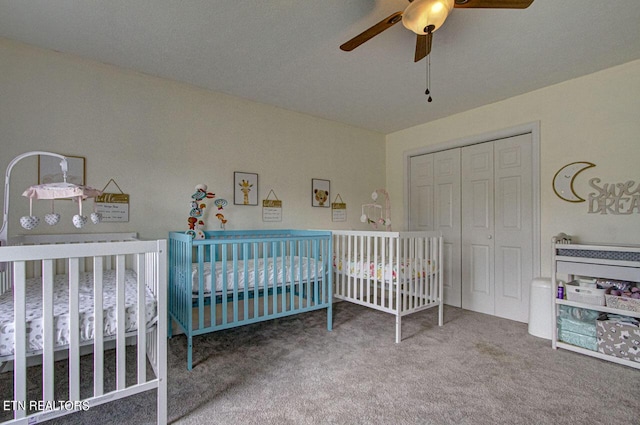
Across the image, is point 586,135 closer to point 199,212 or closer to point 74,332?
point 199,212

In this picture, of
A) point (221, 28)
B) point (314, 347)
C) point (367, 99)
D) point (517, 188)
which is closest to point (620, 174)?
point (517, 188)

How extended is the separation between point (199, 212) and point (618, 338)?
318 centimetres

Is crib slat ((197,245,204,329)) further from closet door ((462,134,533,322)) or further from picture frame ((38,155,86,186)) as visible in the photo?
closet door ((462,134,533,322))

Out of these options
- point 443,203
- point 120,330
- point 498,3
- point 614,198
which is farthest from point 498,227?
point 120,330

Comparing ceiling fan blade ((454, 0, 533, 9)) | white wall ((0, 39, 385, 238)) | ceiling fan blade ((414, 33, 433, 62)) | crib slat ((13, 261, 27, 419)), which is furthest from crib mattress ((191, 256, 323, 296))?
ceiling fan blade ((454, 0, 533, 9))

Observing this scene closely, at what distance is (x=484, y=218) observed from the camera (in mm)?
3322

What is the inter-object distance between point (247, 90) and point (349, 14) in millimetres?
1365

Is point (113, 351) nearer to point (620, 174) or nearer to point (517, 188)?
point (517, 188)

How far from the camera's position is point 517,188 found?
121 inches

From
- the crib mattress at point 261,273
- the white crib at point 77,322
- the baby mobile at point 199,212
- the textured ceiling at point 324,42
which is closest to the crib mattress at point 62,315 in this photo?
the white crib at point 77,322

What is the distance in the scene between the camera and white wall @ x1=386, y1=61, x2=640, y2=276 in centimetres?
237

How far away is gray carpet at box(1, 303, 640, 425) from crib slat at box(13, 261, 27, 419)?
504 millimetres

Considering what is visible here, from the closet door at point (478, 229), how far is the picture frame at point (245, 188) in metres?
2.35

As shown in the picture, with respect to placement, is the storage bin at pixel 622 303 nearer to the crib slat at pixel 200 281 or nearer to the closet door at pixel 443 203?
the closet door at pixel 443 203
